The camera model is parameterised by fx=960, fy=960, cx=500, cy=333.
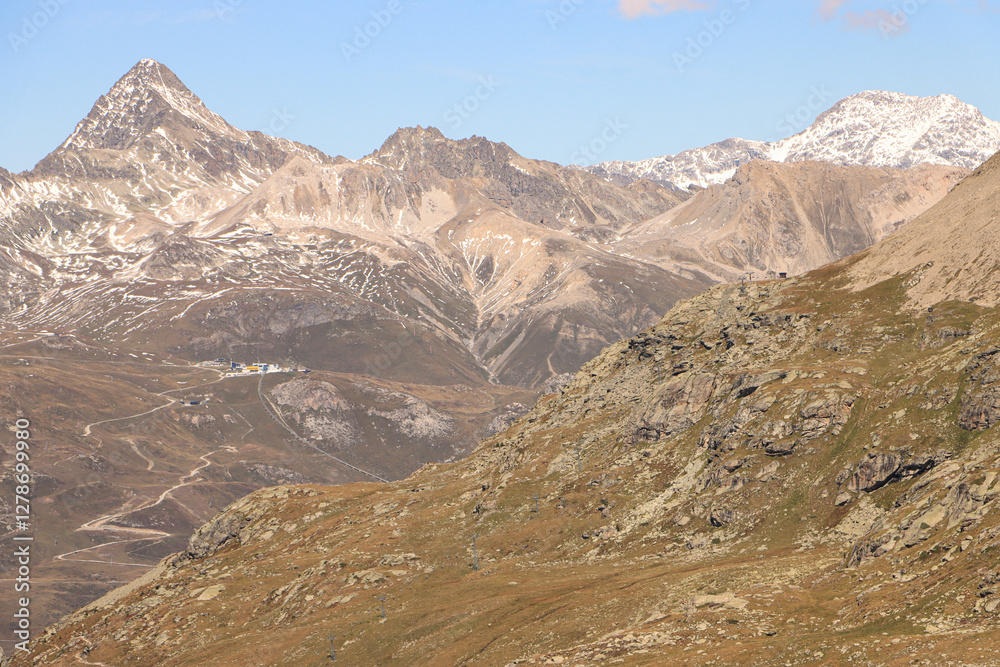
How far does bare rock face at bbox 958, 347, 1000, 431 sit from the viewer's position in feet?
299

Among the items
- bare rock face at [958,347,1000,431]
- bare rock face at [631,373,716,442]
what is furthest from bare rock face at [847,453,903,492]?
bare rock face at [631,373,716,442]

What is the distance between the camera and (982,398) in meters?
92.5

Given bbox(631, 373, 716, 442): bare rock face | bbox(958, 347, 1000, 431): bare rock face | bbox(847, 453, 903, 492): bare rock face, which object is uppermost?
bbox(631, 373, 716, 442): bare rock face

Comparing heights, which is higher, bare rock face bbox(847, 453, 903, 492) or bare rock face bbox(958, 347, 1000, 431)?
bare rock face bbox(958, 347, 1000, 431)

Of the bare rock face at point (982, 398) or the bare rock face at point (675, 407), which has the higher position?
the bare rock face at point (675, 407)

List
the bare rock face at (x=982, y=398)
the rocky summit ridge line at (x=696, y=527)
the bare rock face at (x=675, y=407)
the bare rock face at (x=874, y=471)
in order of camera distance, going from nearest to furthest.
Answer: the rocky summit ridge line at (x=696, y=527), the bare rock face at (x=982, y=398), the bare rock face at (x=874, y=471), the bare rock face at (x=675, y=407)

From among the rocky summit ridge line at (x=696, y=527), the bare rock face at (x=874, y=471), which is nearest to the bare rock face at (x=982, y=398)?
the rocky summit ridge line at (x=696, y=527)

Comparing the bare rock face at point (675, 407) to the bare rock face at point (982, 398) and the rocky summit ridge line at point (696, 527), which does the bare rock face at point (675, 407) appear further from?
the bare rock face at point (982, 398)

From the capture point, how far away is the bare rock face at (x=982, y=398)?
91250mm

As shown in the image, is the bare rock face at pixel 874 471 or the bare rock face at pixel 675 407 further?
the bare rock face at pixel 675 407

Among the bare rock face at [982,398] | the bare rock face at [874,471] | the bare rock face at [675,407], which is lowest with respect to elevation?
the bare rock face at [874,471]

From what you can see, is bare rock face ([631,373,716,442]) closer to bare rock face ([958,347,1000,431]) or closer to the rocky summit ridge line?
the rocky summit ridge line

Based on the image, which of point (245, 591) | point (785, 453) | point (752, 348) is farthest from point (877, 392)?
point (245, 591)

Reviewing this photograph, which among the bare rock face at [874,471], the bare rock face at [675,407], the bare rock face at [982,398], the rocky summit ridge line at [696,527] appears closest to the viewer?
the rocky summit ridge line at [696,527]
